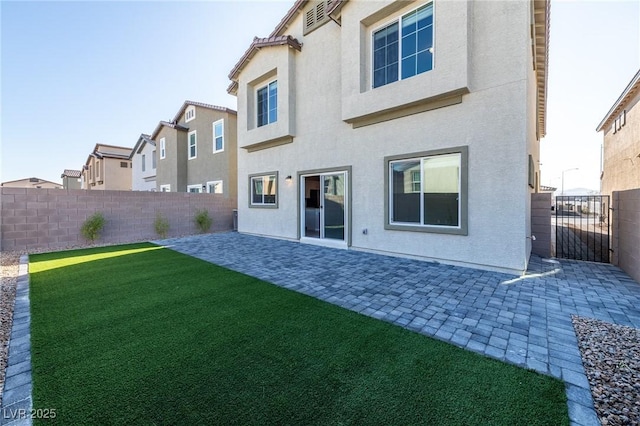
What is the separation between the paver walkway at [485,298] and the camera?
2943 mm

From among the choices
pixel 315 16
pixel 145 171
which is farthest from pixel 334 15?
pixel 145 171

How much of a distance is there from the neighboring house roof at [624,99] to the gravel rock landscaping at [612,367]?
15.7 metres

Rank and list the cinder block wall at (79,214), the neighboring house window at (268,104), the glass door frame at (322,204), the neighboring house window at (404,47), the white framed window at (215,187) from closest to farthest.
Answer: the neighboring house window at (404,47), the glass door frame at (322,204), the cinder block wall at (79,214), the neighboring house window at (268,104), the white framed window at (215,187)

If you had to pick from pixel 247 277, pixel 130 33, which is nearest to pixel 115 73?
pixel 130 33

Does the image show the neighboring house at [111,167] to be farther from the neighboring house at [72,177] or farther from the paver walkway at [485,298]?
the paver walkway at [485,298]

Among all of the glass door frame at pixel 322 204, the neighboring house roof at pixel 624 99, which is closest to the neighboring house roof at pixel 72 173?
the glass door frame at pixel 322 204

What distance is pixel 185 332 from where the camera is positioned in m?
3.38

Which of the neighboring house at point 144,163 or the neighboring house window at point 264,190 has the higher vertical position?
the neighboring house at point 144,163

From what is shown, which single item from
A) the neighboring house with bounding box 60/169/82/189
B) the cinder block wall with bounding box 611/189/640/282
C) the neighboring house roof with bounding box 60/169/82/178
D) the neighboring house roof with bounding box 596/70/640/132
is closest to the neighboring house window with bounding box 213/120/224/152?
the cinder block wall with bounding box 611/189/640/282

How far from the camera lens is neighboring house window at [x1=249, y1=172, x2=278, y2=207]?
11.2 metres

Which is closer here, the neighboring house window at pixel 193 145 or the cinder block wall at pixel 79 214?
the cinder block wall at pixel 79 214

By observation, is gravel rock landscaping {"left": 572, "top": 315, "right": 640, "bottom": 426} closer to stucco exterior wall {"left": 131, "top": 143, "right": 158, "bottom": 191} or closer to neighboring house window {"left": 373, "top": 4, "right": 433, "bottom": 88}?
neighboring house window {"left": 373, "top": 4, "right": 433, "bottom": 88}

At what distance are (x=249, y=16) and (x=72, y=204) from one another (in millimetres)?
9745

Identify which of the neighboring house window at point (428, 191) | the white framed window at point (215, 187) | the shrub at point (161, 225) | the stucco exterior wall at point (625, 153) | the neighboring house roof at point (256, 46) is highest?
the neighboring house roof at point (256, 46)
